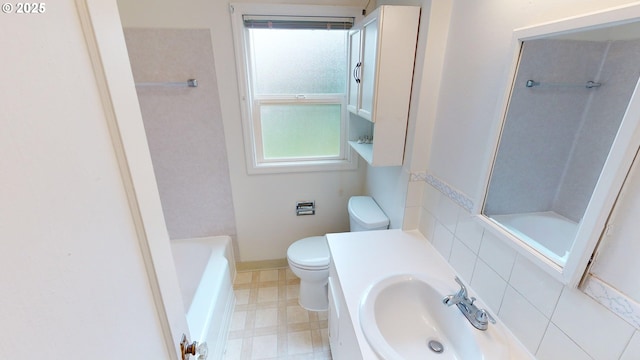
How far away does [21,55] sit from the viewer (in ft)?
1.05

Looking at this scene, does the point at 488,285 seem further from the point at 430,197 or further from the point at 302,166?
the point at 302,166

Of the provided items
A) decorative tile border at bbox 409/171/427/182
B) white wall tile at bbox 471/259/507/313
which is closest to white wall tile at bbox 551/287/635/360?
white wall tile at bbox 471/259/507/313

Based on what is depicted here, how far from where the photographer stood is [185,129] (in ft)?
6.22

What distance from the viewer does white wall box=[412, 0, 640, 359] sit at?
2.33 feet

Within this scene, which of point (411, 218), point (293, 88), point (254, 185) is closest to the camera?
point (411, 218)

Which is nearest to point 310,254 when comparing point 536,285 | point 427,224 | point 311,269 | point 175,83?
point 311,269

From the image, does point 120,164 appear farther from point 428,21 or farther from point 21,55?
point 428,21

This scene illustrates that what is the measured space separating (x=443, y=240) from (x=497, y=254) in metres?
0.34

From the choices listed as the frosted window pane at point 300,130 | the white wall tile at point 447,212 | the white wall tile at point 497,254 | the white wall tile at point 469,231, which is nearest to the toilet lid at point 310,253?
the frosted window pane at point 300,130

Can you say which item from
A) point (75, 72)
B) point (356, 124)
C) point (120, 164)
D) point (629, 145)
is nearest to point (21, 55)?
point (75, 72)

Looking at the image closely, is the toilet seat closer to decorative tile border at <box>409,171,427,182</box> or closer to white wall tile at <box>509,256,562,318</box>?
decorative tile border at <box>409,171,427,182</box>

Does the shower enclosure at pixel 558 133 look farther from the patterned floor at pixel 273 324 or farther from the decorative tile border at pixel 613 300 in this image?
the patterned floor at pixel 273 324

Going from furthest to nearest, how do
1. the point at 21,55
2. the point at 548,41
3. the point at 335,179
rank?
the point at 335,179
the point at 548,41
the point at 21,55

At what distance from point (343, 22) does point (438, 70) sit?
876 millimetres
